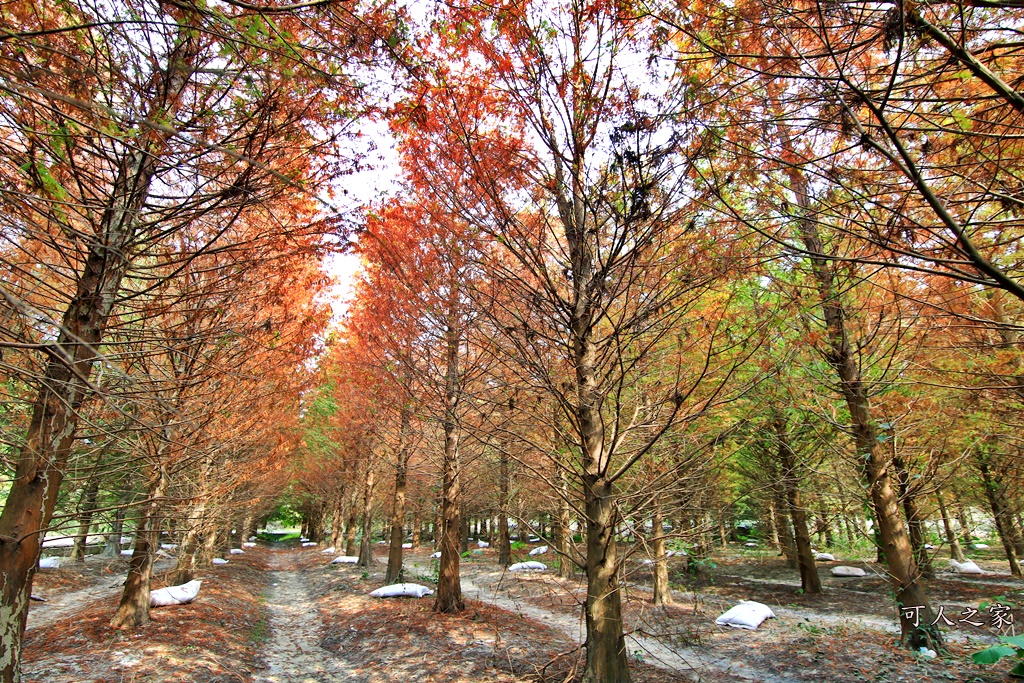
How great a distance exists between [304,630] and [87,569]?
1420cm

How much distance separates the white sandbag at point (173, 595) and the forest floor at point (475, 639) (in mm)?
200

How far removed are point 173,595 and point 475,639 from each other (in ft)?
21.3

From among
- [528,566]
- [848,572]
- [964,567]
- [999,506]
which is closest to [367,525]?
[528,566]

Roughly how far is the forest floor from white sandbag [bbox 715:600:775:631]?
0.16 m

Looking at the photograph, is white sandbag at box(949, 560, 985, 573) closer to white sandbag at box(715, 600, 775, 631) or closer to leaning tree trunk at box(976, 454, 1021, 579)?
leaning tree trunk at box(976, 454, 1021, 579)

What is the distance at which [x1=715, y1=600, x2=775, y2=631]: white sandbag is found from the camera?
877cm

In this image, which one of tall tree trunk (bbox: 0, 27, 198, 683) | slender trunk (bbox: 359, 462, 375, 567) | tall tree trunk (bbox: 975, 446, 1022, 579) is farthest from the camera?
slender trunk (bbox: 359, 462, 375, 567)

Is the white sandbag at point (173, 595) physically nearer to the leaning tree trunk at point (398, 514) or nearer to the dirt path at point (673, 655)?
the leaning tree trunk at point (398, 514)

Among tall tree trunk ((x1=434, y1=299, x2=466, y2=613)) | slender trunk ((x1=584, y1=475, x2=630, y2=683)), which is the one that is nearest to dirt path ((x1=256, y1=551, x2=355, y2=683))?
tall tree trunk ((x1=434, y1=299, x2=466, y2=613))

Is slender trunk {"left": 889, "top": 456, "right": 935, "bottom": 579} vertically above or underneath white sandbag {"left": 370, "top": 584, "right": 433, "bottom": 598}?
above

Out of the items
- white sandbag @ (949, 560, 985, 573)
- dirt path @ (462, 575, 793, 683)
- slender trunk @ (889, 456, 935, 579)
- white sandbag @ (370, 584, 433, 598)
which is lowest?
white sandbag @ (949, 560, 985, 573)

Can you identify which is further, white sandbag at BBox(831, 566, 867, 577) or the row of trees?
white sandbag at BBox(831, 566, 867, 577)

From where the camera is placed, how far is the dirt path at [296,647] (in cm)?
643

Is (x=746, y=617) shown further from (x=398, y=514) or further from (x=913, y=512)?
(x=398, y=514)
